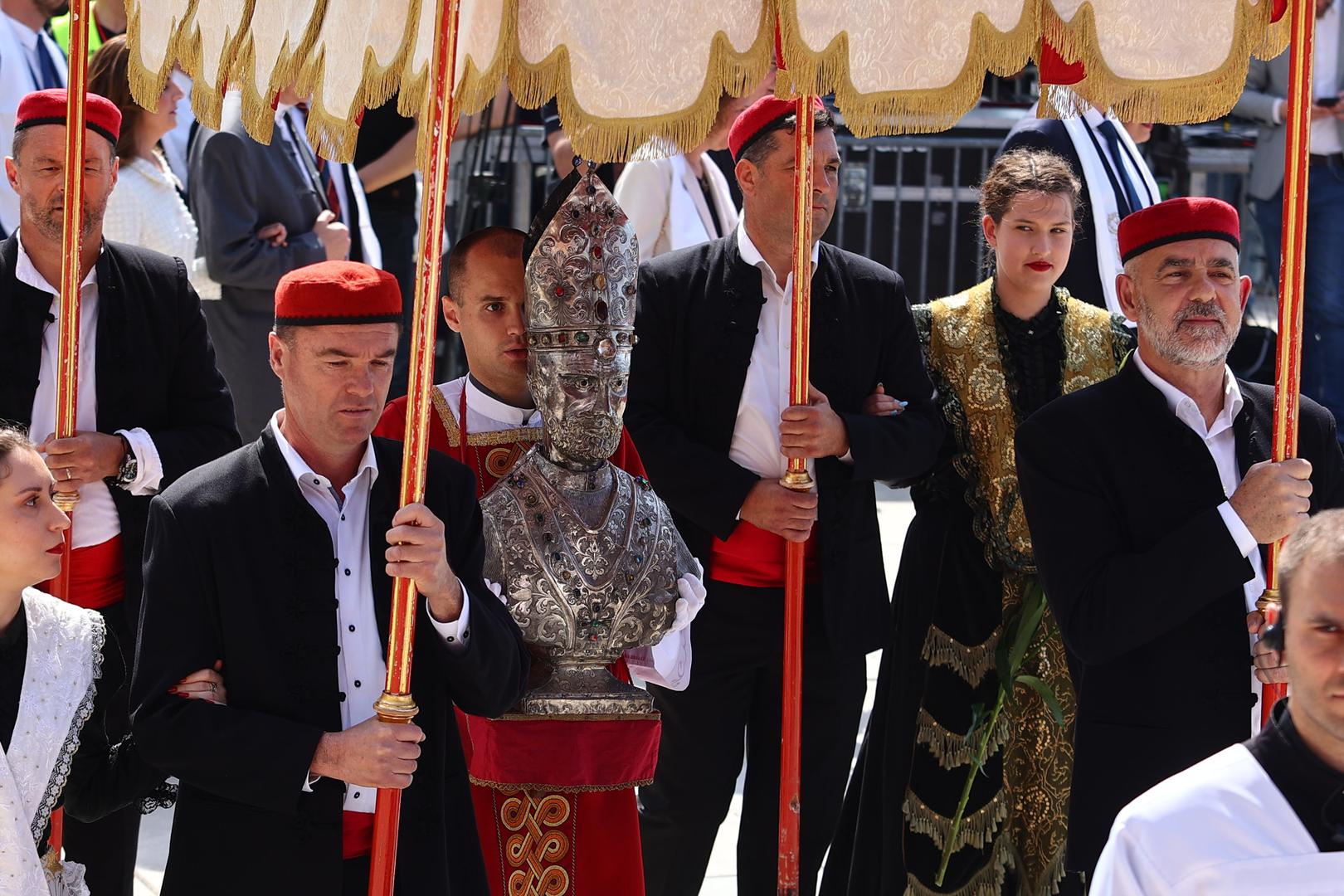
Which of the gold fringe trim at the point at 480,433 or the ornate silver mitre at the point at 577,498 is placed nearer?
the ornate silver mitre at the point at 577,498

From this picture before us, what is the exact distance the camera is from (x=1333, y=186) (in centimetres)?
770

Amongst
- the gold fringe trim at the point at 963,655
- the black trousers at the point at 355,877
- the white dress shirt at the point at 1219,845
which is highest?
the white dress shirt at the point at 1219,845

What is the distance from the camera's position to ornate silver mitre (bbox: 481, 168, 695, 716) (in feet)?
12.3

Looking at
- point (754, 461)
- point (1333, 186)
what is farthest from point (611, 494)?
point (1333, 186)

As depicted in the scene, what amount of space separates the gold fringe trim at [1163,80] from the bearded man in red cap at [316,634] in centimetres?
134

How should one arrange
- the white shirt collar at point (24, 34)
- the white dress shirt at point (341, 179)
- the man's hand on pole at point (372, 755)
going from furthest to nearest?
the white shirt collar at point (24, 34), the white dress shirt at point (341, 179), the man's hand on pole at point (372, 755)

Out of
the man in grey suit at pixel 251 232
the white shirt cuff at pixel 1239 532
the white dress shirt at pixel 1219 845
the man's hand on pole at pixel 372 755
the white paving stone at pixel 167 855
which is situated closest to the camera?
the white dress shirt at pixel 1219 845

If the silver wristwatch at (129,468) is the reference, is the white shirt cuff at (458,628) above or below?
below

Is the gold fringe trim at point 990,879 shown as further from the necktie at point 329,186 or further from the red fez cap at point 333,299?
the necktie at point 329,186

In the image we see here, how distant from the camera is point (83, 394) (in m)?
4.35

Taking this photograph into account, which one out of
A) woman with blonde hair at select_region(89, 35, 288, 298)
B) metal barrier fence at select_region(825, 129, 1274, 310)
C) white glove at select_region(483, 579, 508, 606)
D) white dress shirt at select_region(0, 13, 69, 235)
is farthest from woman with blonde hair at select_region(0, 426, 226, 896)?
metal barrier fence at select_region(825, 129, 1274, 310)

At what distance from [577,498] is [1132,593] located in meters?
1.14

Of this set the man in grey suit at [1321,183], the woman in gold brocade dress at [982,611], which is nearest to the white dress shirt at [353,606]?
the woman in gold brocade dress at [982,611]

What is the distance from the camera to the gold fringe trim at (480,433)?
12.9 feet
